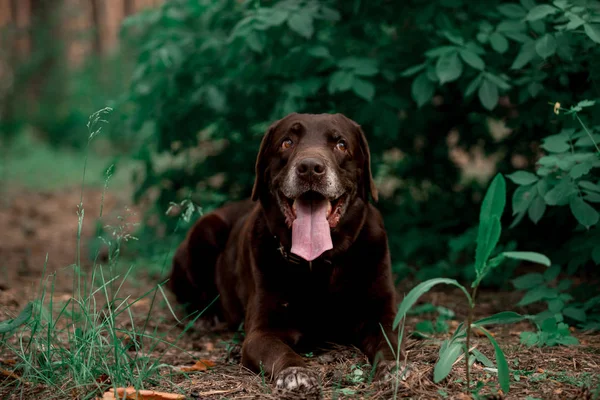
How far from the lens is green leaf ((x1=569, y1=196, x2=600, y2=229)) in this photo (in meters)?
3.05

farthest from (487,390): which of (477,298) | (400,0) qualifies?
(400,0)

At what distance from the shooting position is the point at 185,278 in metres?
4.32

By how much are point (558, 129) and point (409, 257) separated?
5.02 ft

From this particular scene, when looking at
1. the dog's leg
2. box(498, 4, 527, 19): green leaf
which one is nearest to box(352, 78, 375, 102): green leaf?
box(498, 4, 527, 19): green leaf

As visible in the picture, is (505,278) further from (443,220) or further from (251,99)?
(251,99)

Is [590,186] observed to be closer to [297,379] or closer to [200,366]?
[297,379]

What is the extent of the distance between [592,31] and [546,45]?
0.88 ft

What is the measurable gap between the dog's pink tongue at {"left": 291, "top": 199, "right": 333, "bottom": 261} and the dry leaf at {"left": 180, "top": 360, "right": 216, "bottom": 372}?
0.68m

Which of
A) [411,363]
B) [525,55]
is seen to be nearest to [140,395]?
[411,363]

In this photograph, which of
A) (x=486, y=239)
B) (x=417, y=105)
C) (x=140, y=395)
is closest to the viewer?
(x=486, y=239)

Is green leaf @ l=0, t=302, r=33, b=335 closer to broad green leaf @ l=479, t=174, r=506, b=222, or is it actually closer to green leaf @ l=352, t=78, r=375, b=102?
broad green leaf @ l=479, t=174, r=506, b=222

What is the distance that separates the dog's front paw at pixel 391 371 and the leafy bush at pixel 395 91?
1.18 metres

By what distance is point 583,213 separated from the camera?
3076mm

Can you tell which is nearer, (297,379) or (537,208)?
(297,379)
